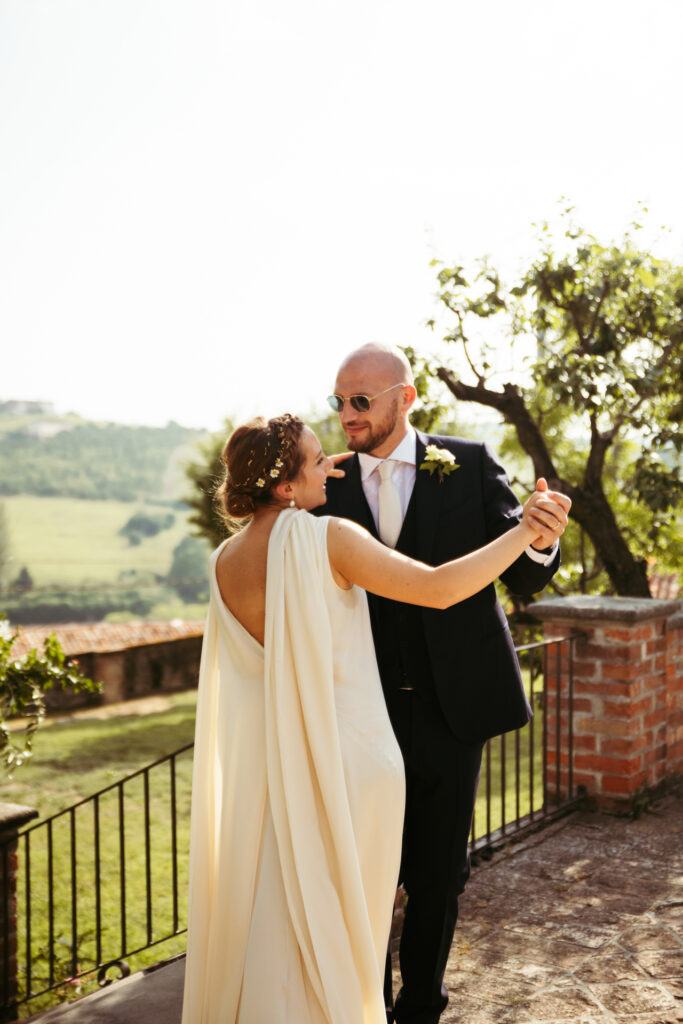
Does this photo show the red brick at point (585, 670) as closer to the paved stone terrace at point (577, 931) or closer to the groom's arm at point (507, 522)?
the paved stone terrace at point (577, 931)

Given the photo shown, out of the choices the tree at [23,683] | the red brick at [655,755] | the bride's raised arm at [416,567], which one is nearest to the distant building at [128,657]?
the tree at [23,683]

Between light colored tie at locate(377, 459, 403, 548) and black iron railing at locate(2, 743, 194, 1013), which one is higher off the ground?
light colored tie at locate(377, 459, 403, 548)

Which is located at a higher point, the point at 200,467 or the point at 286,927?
the point at 200,467

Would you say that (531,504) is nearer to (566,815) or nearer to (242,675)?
(242,675)

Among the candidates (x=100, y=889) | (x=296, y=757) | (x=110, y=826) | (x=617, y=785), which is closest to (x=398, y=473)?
(x=296, y=757)

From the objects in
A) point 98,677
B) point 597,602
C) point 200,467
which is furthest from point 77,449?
point 597,602

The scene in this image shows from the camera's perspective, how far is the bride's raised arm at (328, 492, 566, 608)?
2160 millimetres

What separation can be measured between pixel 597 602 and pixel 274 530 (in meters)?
3.64

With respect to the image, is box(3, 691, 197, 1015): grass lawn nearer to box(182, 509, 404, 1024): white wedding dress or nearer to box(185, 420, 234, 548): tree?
box(182, 509, 404, 1024): white wedding dress

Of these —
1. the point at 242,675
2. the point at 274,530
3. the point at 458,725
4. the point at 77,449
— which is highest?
the point at 77,449

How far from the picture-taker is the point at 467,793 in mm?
2684

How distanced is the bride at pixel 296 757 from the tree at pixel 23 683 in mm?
2584

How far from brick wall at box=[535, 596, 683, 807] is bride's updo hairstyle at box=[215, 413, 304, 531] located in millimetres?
3364

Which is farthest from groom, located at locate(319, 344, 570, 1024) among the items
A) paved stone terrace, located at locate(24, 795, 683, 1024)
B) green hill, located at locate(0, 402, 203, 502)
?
green hill, located at locate(0, 402, 203, 502)
